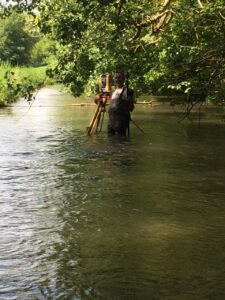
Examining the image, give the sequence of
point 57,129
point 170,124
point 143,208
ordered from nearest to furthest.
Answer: point 143,208 → point 57,129 → point 170,124

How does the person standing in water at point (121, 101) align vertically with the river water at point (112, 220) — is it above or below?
above

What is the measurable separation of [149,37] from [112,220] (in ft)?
38.5

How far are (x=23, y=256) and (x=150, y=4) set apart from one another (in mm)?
12210

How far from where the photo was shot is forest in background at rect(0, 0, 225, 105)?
8375 mm

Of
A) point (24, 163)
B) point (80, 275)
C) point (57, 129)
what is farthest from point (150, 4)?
point (80, 275)

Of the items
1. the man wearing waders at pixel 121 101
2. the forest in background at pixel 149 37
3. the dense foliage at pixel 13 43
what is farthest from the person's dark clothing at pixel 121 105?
the dense foliage at pixel 13 43

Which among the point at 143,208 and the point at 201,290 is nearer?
the point at 201,290

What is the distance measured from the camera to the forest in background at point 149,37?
27.5 ft

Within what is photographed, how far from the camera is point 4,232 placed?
7266 millimetres

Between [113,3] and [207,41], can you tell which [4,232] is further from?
[207,41]

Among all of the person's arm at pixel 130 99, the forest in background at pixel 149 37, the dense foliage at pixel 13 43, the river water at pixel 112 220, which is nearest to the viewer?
the river water at pixel 112 220

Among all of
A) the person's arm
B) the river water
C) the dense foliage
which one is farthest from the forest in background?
the dense foliage

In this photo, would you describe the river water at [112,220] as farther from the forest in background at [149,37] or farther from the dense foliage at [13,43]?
the dense foliage at [13,43]

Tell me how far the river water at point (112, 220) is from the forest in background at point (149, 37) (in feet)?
6.14
